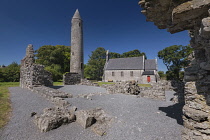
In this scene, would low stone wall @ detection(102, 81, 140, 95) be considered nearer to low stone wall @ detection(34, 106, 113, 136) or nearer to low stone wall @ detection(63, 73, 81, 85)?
low stone wall @ detection(34, 106, 113, 136)

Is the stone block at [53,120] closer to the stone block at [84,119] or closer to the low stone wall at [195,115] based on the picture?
the stone block at [84,119]

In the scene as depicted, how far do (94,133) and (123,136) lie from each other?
0.96m

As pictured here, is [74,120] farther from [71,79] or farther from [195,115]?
[71,79]

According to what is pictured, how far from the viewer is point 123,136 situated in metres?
3.19

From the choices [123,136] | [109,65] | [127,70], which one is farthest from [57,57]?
[123,136]

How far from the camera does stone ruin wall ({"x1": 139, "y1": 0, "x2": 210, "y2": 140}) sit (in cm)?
215

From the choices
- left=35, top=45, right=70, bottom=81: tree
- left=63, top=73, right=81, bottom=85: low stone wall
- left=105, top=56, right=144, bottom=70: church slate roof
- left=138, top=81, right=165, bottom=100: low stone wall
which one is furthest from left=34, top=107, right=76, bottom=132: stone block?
left=105, top=56, right=144, bottom=70: church slate roof

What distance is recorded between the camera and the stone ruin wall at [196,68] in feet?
7.06

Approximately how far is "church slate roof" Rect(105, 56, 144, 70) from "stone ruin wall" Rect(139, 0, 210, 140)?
25851 mm

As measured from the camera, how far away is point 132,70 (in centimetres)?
2855

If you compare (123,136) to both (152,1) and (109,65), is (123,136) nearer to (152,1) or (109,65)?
(152,1)

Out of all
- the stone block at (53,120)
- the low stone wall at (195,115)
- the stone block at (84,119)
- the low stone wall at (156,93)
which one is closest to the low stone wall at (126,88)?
the low stone wall at (156,93)

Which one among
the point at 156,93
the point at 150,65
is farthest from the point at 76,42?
the point at 150,65

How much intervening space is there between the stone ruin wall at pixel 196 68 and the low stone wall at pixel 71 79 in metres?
16.6
